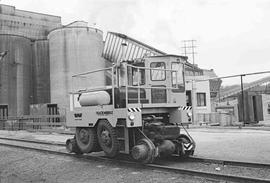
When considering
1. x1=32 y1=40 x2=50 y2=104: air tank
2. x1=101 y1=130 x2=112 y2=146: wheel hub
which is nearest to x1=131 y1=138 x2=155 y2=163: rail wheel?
x1=101 y1=130 x2=112 y2=146: wheel hub

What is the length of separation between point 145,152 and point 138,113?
1.02m

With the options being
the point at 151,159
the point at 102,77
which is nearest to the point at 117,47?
the point at 102,77

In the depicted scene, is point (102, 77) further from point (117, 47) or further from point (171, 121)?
point (171, 121)

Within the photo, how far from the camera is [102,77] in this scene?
31984 millimetres

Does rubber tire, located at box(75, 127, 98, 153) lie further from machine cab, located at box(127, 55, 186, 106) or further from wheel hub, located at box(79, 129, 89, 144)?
machine cab, located at box(127, 55, 186, 106)

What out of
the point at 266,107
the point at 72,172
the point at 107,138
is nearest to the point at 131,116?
the point at 107,138

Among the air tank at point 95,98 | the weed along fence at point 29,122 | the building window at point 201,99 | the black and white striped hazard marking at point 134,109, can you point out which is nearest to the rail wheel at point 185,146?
the black and white striped hazard marking at point 134,109

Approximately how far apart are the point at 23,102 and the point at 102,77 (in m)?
10.8

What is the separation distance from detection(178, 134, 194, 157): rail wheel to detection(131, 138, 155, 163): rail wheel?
1065 millimetres

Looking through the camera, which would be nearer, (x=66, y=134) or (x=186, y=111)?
(x=186, y=111)

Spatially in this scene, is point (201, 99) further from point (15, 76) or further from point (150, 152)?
point (150, 152)

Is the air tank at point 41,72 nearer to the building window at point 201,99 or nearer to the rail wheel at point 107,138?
the building window at point 201,99

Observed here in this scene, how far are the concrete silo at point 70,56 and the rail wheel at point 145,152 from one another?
2659 cm

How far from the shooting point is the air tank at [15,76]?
116 feet
